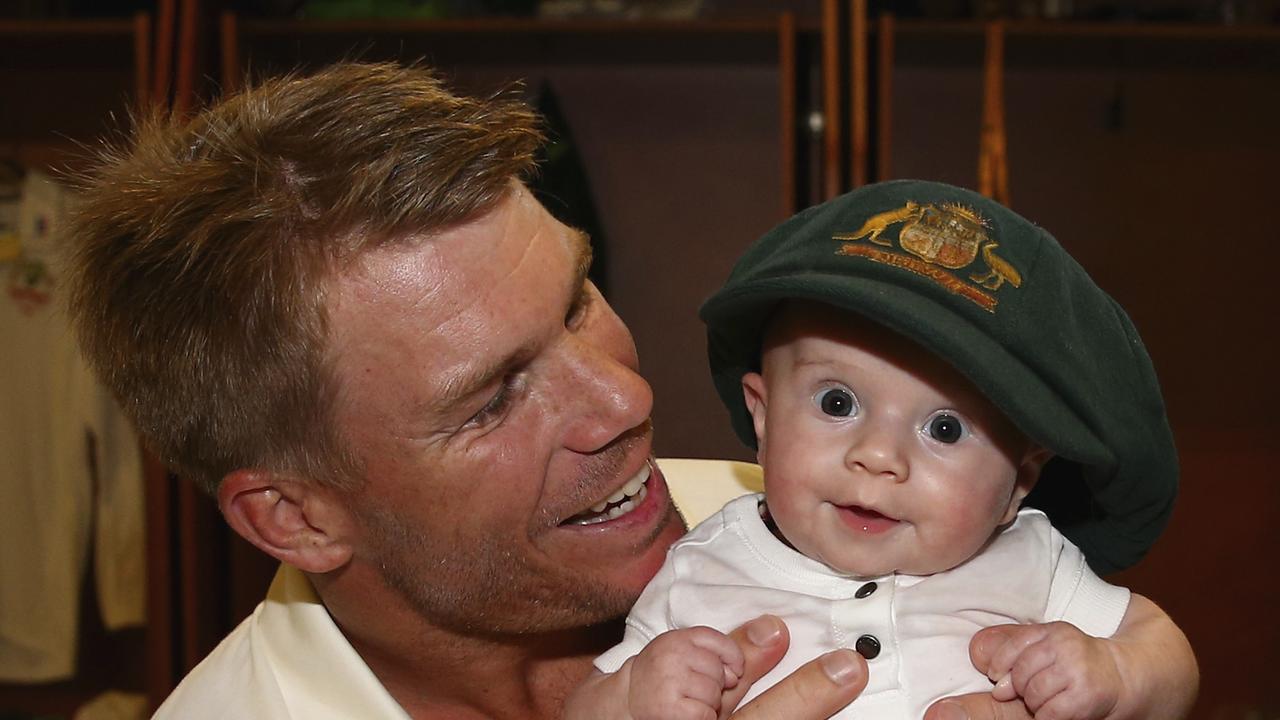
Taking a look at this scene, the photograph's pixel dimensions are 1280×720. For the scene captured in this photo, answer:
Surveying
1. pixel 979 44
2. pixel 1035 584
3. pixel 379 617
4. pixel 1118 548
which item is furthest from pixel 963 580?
pixel 979 44

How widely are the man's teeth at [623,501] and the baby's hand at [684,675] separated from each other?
0.26m

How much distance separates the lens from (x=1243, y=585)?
3.66 m

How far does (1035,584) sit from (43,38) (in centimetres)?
334

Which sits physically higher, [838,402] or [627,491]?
[838,402]

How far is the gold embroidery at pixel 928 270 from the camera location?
1133 millimetres

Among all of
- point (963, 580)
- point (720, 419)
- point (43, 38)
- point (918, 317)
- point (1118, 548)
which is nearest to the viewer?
point (918, 317)

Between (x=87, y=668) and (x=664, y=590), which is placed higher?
(x=664, y=590)

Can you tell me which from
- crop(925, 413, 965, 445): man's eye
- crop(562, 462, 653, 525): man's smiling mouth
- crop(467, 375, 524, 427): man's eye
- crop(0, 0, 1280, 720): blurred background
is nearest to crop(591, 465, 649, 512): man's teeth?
crop(562, 462, 653, 525): man's smiling mouth

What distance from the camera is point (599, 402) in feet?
4.62

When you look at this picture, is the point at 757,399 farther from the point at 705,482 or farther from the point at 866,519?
the point at 705,482

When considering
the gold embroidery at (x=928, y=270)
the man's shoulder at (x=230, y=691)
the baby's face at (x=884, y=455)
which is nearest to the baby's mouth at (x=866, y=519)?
the baby's face at (x=884, y=455)

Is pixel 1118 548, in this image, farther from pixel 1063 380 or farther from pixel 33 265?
pixel 33 265

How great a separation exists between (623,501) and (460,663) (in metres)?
0.35

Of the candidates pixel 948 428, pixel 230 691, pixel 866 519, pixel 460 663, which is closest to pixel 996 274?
pixel 948 428
